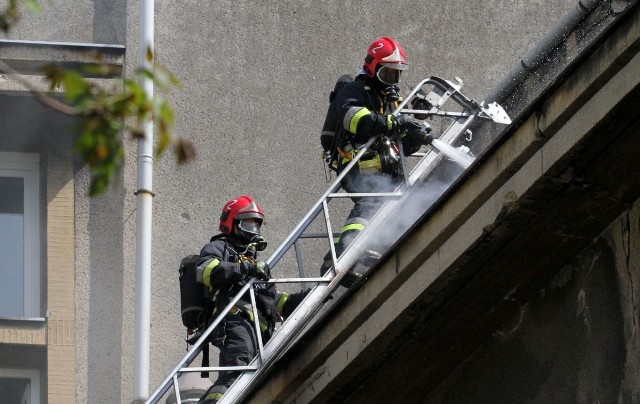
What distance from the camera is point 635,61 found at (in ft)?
A: 21.2

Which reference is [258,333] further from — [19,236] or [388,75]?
[19,236]

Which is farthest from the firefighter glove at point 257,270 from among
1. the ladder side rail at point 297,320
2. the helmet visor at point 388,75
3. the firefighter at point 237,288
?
the helmet visor at point 388,75

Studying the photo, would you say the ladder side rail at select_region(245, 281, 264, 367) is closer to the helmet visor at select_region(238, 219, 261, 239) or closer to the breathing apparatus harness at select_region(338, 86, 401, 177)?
the helmet visor at select_region(238, 219, 261, 239)

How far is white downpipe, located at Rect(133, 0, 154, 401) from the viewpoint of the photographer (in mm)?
11383

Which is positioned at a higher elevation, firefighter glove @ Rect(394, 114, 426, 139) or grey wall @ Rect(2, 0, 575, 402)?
grey wall @ Rect(2, 0, 575, 402)

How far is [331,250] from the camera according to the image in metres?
8.89

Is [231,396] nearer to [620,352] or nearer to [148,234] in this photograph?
A: [620,352]

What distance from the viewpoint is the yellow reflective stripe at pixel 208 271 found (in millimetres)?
9055

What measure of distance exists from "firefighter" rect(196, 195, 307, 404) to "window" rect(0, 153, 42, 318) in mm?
2946

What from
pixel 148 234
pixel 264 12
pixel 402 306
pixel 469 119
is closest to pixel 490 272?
pixel 402 306

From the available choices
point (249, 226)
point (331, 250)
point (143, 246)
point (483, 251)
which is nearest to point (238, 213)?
point (249, 226)

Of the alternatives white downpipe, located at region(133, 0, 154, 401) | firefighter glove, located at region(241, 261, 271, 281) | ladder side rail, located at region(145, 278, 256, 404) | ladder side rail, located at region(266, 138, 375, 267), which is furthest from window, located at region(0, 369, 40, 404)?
firefighter glove, located at region(241, 261, 271, 281)

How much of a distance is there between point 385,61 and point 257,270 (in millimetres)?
1705

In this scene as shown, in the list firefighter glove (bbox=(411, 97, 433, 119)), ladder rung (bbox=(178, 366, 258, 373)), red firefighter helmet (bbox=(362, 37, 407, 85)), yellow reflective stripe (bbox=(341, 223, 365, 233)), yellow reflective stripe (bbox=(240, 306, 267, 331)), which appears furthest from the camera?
firefighter glove (bbox=(411, 97, 433, 119))
